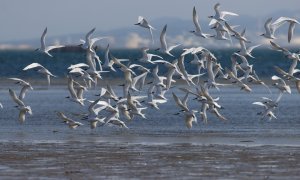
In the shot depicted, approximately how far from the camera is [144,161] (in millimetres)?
26125

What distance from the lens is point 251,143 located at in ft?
99.5

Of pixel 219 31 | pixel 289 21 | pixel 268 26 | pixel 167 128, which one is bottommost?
pixel 167 128

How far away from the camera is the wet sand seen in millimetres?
23828

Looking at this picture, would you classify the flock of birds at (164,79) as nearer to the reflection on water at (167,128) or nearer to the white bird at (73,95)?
the white bird at (73,95)

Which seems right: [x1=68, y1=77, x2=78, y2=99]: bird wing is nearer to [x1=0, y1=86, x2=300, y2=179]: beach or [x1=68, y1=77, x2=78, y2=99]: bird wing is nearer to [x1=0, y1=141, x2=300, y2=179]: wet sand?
[x1=0, y1=86, x2=300, y2=179]: beach

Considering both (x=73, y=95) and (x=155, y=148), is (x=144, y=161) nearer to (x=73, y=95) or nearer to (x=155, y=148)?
(x=155, y=148)

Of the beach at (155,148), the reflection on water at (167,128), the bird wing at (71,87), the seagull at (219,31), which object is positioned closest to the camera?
the beach at (155,148)

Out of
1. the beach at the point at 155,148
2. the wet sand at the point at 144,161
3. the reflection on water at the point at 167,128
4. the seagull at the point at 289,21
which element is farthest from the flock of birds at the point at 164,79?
the wet sand at the point at 144,161

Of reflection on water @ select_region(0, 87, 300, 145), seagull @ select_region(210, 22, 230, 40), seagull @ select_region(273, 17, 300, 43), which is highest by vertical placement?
seagull @ select_region(273, 17, 300, 43)

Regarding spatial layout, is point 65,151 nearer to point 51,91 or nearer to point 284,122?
point 284,122

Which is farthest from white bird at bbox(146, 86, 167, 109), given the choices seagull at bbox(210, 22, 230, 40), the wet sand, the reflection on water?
the wet sand

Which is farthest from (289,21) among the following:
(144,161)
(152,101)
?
(144,161)

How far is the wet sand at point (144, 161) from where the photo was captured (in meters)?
23.8

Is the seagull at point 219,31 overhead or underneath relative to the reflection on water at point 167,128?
overhead
